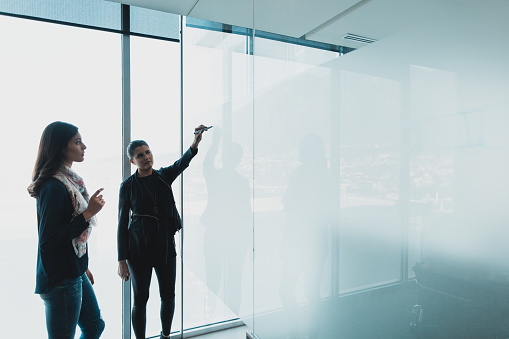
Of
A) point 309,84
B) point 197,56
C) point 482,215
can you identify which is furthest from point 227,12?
point 482,215

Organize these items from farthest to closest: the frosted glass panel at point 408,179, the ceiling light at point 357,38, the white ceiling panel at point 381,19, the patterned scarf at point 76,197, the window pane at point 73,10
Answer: the window pane at point 73,10
the patterned scarf at point 76,197
the ceiling light at point 357,38
the white ceiling panel at point 381,19
the frosted glass panel at point 408,179

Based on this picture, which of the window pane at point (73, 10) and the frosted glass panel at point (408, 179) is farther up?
the window pane at point (73, 10)

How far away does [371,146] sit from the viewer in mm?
990

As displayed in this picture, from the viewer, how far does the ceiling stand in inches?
33.1

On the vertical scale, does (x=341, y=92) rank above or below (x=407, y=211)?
above

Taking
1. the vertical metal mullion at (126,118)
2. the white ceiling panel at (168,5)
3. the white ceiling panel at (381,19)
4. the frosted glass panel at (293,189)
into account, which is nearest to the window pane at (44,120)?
the vertical metal mullion at (126,118)

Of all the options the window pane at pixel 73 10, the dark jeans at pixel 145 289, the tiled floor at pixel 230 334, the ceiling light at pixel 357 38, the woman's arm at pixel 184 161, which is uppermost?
the window pane at pixel 73 10

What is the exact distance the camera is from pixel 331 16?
43.4 inches

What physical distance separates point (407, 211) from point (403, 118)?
9.8 inches

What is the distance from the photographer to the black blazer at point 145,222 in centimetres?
229

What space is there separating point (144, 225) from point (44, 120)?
1.16 m

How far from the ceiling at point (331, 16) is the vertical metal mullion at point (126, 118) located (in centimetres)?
118

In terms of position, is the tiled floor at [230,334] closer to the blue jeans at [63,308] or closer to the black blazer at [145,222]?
the black blazer at [145,222]

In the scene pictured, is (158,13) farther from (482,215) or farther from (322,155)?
(482,215)
